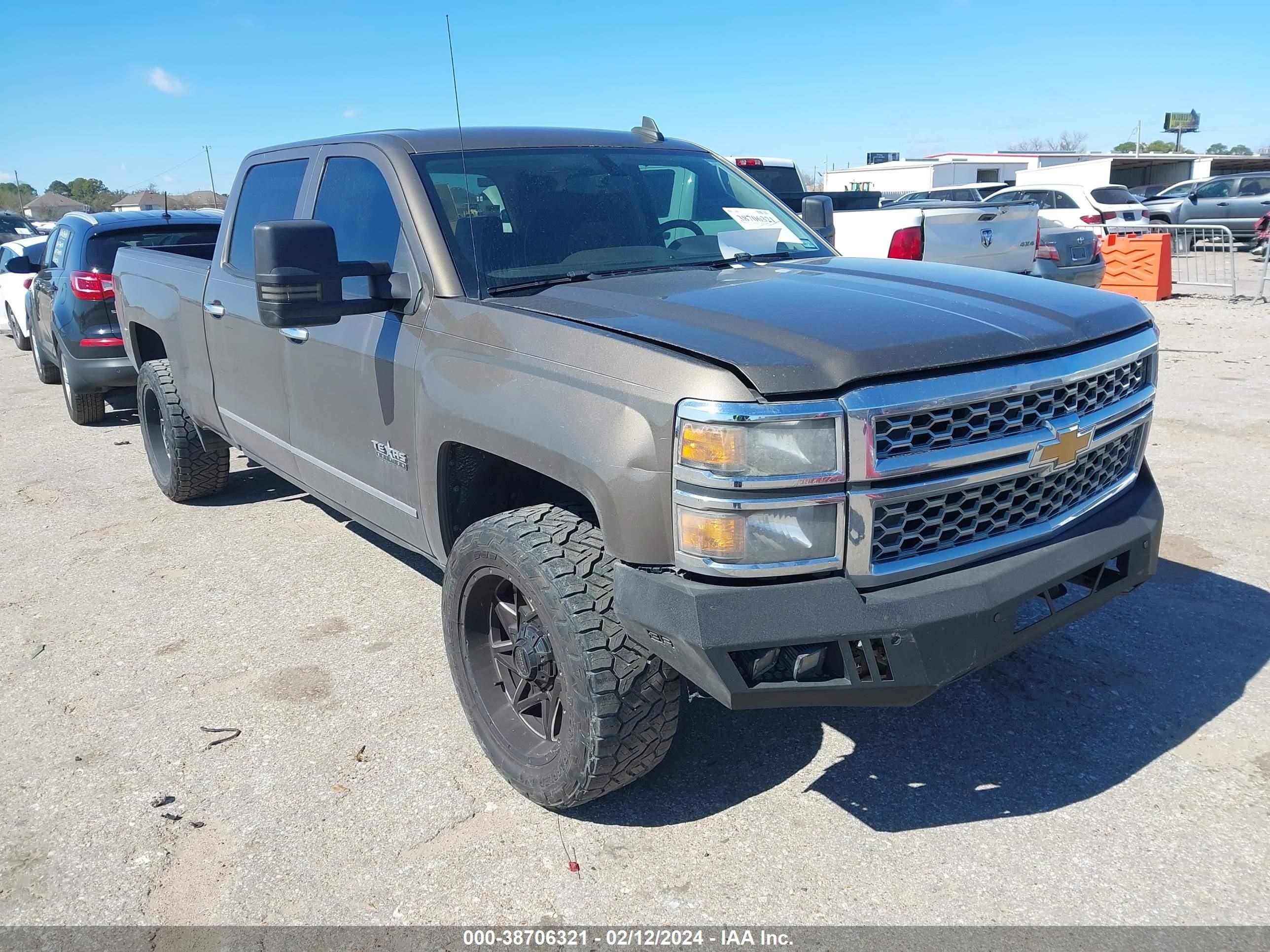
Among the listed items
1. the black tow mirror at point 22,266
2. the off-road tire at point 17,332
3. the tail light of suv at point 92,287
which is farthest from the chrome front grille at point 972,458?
the off-road tire at point 17,332

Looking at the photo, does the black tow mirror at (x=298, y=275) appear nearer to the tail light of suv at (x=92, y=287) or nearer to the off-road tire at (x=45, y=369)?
the tail light of suv at (x=92, y=287)

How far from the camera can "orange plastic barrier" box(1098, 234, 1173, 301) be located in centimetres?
1444

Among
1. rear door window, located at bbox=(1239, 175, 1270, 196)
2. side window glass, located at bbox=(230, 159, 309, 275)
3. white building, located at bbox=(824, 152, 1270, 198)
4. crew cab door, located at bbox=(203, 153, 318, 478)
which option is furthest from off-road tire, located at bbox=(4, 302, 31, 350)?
rear door window, located at bbox=(1239, 175, 1270, 196)

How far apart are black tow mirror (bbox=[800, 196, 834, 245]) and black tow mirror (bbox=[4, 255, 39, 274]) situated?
6.94 meters

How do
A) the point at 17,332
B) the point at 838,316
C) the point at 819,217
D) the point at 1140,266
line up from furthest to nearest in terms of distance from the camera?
the point at 1140,266 < the point at 17,332 < the point at 819,217 < the point at 838,316

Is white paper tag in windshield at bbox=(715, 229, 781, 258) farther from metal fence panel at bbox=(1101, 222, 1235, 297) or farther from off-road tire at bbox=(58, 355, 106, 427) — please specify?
metal fence panel at bbox=(1101, 222, 1235, 297)

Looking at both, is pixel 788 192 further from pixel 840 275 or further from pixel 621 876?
pixel 621 876

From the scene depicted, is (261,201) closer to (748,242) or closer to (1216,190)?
(748,242)

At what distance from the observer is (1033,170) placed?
122 ft

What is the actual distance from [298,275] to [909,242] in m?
7.22

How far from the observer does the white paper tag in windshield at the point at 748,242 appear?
383 cm

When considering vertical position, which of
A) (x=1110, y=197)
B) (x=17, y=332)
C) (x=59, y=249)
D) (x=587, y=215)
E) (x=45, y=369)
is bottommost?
(x=45, y=369)

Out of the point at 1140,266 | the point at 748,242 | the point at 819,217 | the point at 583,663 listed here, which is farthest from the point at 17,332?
the point at 1140,266

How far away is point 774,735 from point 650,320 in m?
1.51
